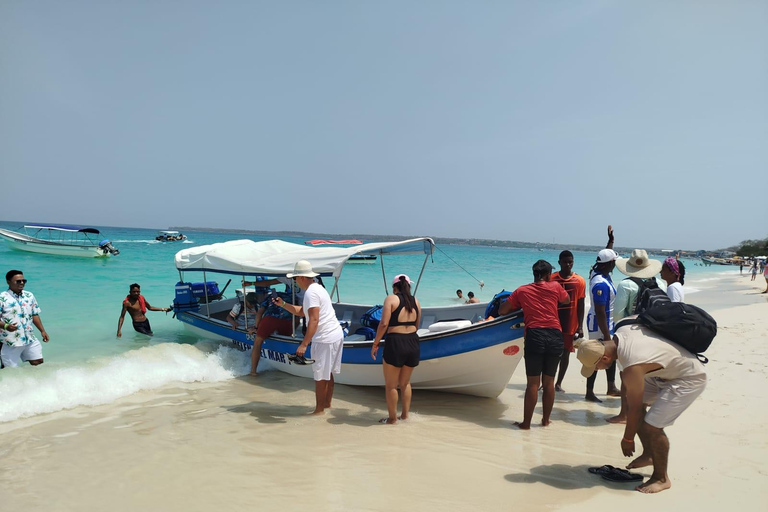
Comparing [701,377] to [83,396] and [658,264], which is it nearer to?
[658,264]

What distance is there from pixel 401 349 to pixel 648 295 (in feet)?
8.60

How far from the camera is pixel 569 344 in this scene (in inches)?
241

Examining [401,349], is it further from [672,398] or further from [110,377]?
[110,377]

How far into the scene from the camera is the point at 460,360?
6199 mm

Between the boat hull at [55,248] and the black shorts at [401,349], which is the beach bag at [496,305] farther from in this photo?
the boat hull at [55,248]

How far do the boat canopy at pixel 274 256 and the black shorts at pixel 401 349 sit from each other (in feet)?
6.30

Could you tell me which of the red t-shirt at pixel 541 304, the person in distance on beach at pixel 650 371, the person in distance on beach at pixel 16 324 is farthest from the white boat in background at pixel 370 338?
A: the person in distance on beach at pixel 16 324

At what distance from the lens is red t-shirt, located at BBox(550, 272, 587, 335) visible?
576cm

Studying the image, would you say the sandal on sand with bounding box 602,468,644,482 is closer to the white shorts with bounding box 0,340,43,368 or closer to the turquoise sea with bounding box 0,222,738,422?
the turquoise sea with bounding box 0,222,738,422

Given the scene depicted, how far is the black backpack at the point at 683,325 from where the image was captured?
3379 millimetres

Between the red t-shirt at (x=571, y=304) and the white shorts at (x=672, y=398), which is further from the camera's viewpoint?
the red t-shirt at (x=571, y=304)

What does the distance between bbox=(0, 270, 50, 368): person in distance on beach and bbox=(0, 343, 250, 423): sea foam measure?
1.77 ft

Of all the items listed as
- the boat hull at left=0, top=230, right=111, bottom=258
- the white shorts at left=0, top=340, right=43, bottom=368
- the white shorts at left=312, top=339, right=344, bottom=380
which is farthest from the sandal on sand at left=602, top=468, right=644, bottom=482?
the boat hull at left=0, top=230, right=111, bottom=258

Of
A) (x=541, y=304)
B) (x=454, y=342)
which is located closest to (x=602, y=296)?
(x=541, y=304)
